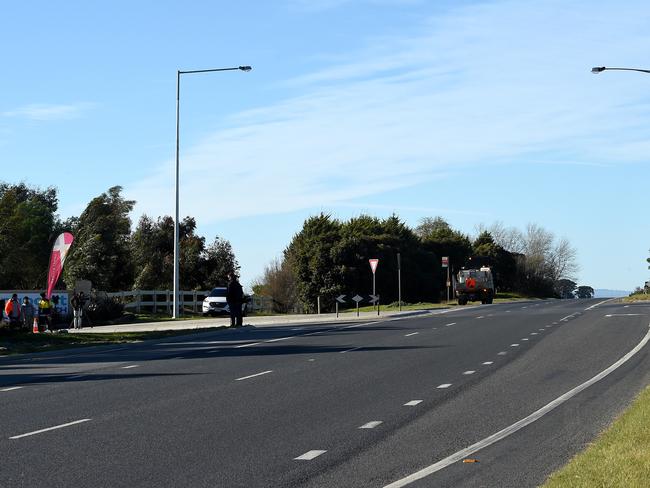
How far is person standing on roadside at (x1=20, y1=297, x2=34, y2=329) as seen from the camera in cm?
3661

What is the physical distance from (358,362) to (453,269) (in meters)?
90.0

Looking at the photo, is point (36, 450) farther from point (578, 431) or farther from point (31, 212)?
point (31, 212)

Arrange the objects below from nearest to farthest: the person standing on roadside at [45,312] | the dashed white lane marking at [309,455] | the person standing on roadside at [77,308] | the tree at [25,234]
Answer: the dashed white lane marking at [309,455], the person standing on roadside at [45,312], the person standing on roadside at [77,308], the tree at [25,234]

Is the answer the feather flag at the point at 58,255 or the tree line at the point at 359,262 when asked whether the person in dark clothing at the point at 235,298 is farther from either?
the tree line at the point at 359,262

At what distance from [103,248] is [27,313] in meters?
34.9

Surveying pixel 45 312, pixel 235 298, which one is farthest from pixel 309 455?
pixel 235 298

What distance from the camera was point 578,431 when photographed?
1180 centimetres

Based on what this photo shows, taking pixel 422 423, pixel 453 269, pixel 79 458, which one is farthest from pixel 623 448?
pixel 453 269

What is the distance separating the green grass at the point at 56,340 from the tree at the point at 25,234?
3549 cm

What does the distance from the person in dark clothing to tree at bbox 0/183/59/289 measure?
32325mm

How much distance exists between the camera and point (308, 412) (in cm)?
1383

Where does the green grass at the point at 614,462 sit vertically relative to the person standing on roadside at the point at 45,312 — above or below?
below

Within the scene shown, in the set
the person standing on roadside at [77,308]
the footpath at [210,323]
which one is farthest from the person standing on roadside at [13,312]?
the person standing on roadside at [77,308]

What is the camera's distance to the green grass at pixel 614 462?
27.1 ft
